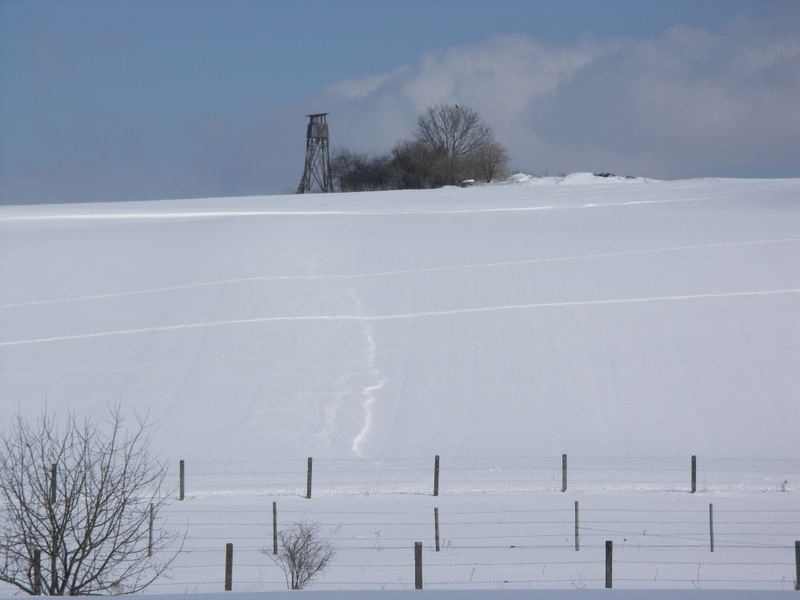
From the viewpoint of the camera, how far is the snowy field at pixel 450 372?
45.3ft

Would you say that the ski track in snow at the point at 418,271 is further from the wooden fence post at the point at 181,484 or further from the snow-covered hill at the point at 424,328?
the wooden fence post at the point at 181,484

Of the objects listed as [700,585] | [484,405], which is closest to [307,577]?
[700,585]

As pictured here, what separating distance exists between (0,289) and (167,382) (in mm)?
7449

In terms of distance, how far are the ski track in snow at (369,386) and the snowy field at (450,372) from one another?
0.24 feet

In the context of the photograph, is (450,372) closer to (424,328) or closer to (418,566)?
(424,328)

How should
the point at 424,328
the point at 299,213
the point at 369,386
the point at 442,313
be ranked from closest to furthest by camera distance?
the point at 369,386, the point at 424,328, the point at 442,313, the point at 299,213

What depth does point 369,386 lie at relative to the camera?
73.2 feet

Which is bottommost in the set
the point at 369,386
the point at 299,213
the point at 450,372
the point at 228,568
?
the point at 228,568

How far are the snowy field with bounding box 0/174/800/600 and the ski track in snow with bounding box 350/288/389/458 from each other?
0.24ft

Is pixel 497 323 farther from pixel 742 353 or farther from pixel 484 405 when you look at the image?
pixel 742 353

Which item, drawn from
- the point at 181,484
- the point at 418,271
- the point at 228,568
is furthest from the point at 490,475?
the point at 418,271

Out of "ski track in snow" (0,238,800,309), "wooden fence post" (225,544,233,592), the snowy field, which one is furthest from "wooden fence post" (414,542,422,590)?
"ski track in snow" (0,238,800,309)

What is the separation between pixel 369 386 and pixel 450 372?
176cm

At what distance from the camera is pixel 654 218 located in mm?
30875
